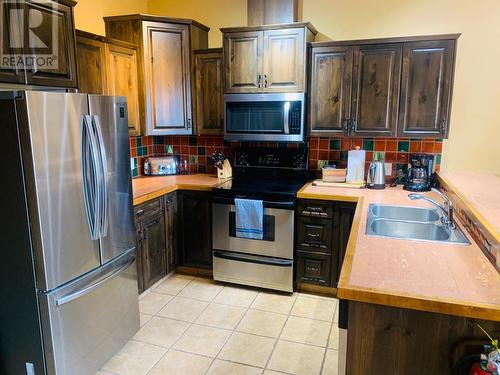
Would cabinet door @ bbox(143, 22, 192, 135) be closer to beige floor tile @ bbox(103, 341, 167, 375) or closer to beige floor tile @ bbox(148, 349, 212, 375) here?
beige floor tile @ bbox(103, 341, 167, 375)

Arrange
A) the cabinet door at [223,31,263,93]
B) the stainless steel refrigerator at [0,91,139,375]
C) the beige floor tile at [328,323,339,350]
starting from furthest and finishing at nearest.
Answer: the cabinet door at [223,31,263,93] → the beige floor tile at [328,323,339,350] → the stainless steel refrigerator at [0,91,139,375]

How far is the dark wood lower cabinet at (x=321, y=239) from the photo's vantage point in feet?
10.0

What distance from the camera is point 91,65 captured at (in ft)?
9.64

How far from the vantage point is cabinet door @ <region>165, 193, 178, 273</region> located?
341 cm

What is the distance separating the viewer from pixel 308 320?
286cm

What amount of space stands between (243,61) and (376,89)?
1.17 metres

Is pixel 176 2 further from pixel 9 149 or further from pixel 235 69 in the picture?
pixel 9 149

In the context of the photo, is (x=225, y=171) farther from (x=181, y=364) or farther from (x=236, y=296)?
(x=181, y=364)

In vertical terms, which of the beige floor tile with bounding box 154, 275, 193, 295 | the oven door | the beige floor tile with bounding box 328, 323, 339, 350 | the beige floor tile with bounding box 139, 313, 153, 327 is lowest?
the beige floor tile with bounding box 328, 323, 339, 350

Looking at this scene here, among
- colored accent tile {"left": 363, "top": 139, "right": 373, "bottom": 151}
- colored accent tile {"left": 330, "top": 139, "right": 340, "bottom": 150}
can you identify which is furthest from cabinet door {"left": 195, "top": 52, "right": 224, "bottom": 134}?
colored accent tile {"left": 363, "top": 139, "right": 373, "bottom": 151}

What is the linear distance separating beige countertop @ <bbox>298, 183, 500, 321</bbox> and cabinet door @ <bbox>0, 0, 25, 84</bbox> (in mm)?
1997

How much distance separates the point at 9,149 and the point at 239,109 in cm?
201

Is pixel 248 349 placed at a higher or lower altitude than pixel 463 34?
→ lower

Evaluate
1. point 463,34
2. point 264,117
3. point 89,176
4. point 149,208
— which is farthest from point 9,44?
point 463,34
